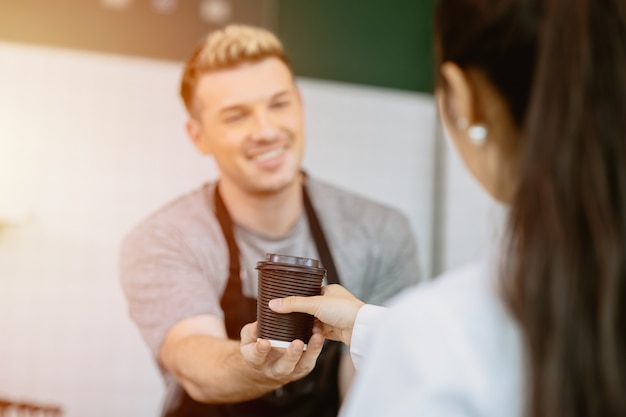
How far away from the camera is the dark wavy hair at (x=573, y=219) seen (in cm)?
64

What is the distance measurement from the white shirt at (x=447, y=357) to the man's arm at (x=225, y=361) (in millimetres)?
500

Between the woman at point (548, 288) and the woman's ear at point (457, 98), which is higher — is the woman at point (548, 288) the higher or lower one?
the lower one

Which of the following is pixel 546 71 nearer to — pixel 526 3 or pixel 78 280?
pixel 526 3

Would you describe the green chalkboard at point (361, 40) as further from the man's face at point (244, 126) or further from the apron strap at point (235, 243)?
the apron strap at point (235, 243)

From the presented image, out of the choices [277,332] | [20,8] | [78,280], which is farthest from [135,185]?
[277,332]

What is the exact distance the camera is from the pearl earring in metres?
0.76

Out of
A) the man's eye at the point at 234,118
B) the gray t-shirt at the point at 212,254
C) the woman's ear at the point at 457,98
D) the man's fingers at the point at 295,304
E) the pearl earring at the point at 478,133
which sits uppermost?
the man's eye at the point at 234,118

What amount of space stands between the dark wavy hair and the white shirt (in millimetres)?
19

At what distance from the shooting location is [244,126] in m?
1.72

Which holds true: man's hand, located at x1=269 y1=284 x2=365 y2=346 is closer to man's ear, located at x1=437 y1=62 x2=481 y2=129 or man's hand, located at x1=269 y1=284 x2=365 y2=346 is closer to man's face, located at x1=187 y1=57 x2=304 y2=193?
man's ear, located at x1=437 y1=62 x2=481 y2=129

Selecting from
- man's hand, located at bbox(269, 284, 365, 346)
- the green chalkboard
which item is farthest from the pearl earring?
the green chalkboard

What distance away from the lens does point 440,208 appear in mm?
2016

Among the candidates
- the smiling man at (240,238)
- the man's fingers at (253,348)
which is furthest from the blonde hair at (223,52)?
the man's fingers at (253,348)

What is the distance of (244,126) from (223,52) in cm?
20
